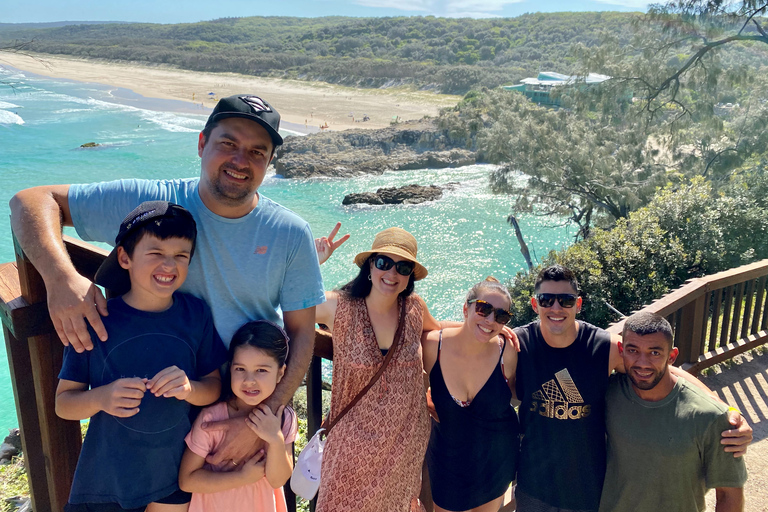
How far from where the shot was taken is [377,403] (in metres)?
2.58

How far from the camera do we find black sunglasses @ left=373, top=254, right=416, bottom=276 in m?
2.73

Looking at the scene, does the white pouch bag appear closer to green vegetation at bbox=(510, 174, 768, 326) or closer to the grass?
the grass

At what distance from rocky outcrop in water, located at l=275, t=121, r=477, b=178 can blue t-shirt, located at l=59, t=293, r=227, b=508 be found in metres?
31.4

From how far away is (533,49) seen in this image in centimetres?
9050

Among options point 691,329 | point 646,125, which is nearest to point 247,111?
point 691,329

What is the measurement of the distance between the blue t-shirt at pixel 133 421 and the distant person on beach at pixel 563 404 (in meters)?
1.53

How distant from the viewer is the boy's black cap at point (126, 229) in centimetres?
194

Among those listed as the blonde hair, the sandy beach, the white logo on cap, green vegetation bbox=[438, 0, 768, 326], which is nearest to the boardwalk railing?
the blonde hair

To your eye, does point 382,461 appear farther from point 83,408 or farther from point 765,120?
point 765,120

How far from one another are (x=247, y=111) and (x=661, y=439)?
221cm

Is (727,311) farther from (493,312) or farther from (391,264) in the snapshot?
(391,264)

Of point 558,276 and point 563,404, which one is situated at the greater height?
point 558,276

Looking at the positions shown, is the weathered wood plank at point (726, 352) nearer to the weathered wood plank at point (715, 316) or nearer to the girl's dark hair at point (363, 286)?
the weathered wood plank at point (715, 316)

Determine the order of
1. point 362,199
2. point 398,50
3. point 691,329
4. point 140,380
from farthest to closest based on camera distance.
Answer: point 398,50, point 362,199, point 691,329, point 140,380
